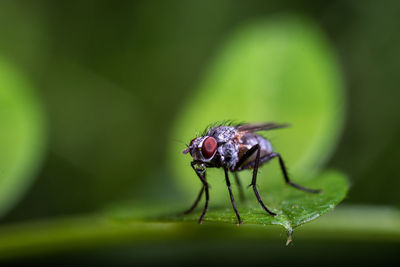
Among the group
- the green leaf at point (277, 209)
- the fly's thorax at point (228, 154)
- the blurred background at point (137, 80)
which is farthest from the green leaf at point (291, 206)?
the blurred background at point (137, 80)

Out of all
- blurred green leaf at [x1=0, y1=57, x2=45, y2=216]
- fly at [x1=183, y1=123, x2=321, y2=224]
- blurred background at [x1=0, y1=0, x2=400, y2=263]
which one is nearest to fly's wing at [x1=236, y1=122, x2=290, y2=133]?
fly at [x1=183, y1=123, x2=321, y2=224]

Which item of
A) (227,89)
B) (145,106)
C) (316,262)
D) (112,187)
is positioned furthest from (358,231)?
(145,106)

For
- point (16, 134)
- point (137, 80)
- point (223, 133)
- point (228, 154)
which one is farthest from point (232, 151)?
point (137, 80)

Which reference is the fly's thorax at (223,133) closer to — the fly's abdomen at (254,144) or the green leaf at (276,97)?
the fly's abdomen at (254,144)

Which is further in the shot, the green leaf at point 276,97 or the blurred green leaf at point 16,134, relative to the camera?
the green leaf at point 276,97

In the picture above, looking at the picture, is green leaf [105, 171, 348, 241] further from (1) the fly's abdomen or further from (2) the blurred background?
(2) the blurred background
